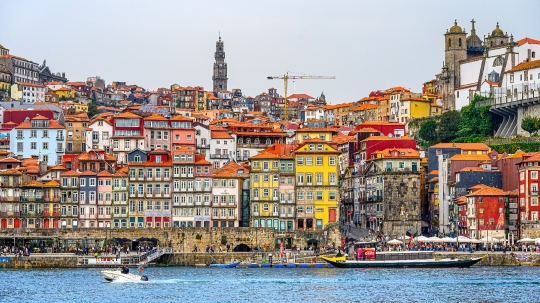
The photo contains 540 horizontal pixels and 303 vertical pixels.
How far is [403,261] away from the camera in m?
96.2

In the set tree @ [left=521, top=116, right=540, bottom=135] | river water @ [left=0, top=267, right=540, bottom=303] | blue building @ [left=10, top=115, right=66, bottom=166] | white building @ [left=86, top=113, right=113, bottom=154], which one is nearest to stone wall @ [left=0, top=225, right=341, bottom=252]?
river water @ [left=0, top=267, right=540, bottom=303]

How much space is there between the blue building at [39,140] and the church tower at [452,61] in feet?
153

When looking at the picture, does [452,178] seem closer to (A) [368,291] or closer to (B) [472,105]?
(B) [472,105]

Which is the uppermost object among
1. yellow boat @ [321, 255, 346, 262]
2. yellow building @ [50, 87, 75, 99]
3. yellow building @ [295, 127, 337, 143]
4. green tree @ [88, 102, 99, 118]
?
yellow building @ [50, 87, 75, 99]

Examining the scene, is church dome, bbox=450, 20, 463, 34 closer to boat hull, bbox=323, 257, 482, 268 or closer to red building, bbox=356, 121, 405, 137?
red building, bbox=356, 121, 405, 137

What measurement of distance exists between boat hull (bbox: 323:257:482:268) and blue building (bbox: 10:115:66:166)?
39702 mm

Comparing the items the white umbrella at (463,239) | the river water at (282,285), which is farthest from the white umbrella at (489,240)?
the river water at (282,285)

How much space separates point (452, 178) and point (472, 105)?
25.1 metres

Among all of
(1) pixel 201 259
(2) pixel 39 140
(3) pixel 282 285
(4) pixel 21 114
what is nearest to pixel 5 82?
(4) pixel 21 114

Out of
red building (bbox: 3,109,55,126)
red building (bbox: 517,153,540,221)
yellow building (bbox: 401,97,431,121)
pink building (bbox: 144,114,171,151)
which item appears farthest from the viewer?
yellow building (bbox: 401,97,431,121)

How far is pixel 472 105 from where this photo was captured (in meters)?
140

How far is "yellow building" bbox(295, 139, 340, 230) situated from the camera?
10912 cm

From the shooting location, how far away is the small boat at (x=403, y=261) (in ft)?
315

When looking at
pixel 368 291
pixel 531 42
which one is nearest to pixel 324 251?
pixel 368 291
